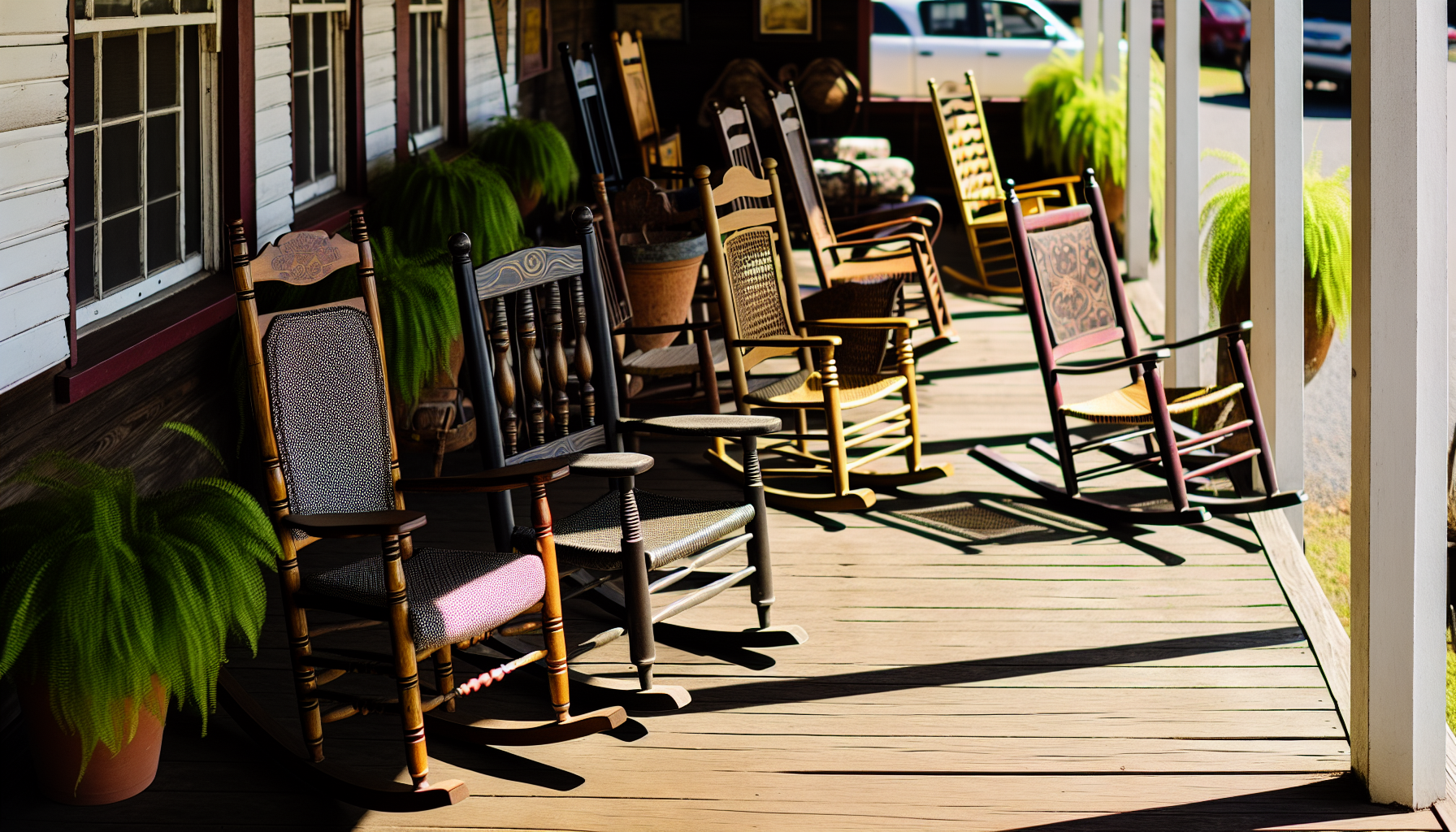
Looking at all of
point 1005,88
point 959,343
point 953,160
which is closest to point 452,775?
point 959,343

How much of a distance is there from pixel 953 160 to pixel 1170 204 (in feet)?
7.14

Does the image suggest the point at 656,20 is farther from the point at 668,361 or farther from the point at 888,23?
the point at 668,361

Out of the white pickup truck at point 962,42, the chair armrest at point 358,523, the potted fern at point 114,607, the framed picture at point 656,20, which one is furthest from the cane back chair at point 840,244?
the white pickup truck at point 962,42

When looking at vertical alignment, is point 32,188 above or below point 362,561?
above

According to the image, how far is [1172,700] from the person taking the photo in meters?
3.21

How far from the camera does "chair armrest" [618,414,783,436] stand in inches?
137

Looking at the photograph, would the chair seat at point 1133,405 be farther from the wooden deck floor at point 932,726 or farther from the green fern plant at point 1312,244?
the green fern plant at point 1312,244

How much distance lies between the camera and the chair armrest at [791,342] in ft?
14.3

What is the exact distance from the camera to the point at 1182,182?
217 inches

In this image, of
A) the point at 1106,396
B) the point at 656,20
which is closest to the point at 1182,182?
the point at 1106,396

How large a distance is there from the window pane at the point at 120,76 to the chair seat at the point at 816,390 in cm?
194

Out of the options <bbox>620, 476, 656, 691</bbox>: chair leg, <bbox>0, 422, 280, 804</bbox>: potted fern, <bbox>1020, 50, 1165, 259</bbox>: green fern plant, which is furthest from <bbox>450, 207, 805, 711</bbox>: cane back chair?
<bbox>1020, 50, 1165, 259</bbox>: green fern plant

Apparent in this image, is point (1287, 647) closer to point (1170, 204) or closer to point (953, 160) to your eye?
point (1170, 204)

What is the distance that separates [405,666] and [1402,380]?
1.92 m
